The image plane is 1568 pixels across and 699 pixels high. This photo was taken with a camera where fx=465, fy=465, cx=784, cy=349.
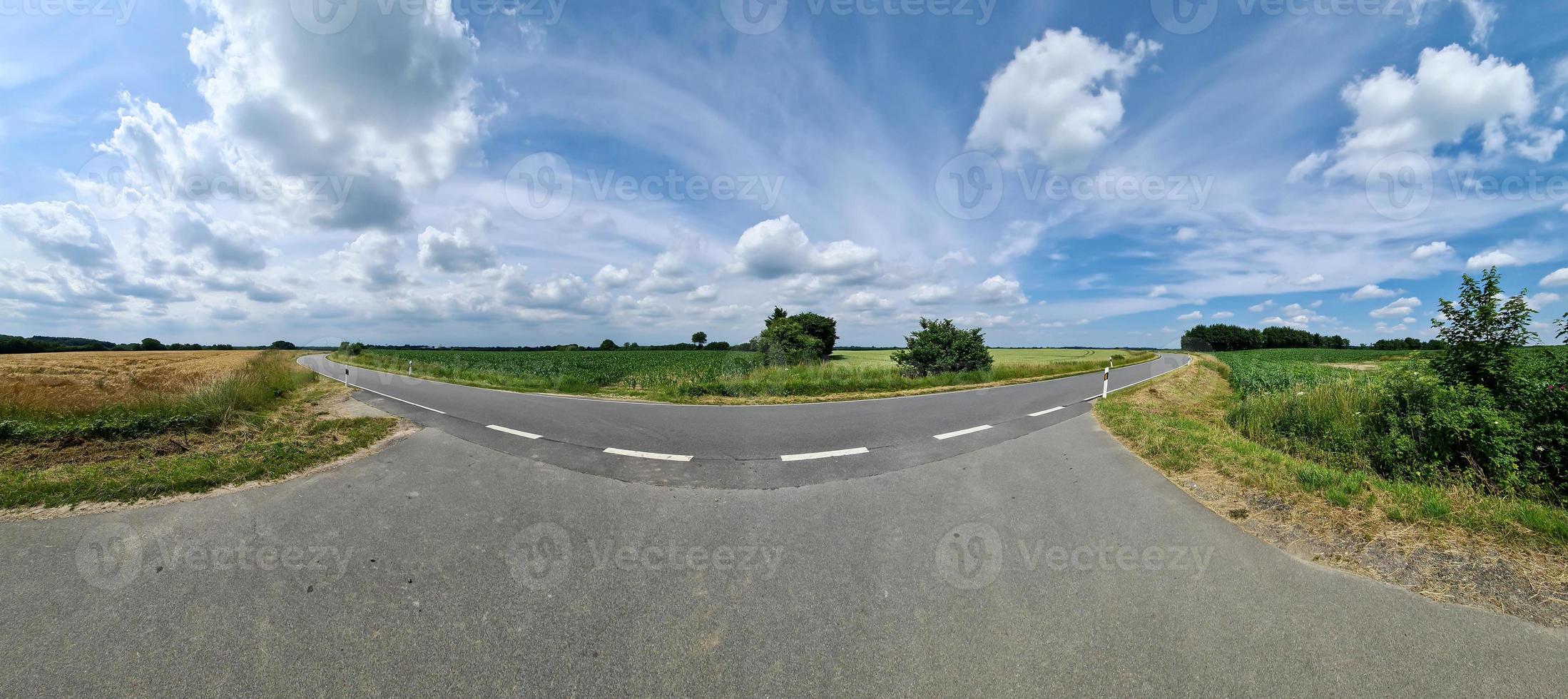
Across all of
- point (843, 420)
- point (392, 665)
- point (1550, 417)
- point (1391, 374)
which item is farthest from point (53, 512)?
point (1391, 374)

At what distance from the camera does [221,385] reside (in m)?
9.23

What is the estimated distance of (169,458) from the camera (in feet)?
18.6

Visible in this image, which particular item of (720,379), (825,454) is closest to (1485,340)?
(825,454)

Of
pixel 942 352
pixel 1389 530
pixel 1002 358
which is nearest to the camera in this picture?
pixel 1389 530

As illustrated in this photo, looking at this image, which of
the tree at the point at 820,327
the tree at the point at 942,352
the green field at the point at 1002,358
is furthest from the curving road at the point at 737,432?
the tree at the point at 820,327

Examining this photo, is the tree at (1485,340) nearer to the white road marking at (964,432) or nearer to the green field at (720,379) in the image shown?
the white road marking at (964,432)

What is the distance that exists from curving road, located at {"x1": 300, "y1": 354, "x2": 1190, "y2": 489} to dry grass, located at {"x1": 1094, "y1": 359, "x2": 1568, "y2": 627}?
268 centimetres

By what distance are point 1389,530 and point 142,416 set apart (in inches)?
584

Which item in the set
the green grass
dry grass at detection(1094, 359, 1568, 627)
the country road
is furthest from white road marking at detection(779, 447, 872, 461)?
the green grass

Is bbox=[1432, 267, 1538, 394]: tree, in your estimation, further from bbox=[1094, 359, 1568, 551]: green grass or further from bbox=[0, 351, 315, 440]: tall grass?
bbox=[0, 351, 315, 440]: tall grass

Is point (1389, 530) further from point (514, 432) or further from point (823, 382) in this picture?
point (823, 382)

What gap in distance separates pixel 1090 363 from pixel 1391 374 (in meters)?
36.5

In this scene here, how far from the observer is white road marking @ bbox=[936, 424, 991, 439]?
7.51 m

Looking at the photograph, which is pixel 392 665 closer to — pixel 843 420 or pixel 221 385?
pixel 843 420
